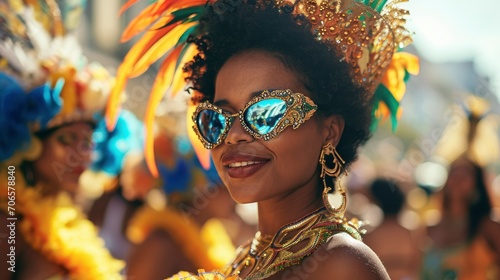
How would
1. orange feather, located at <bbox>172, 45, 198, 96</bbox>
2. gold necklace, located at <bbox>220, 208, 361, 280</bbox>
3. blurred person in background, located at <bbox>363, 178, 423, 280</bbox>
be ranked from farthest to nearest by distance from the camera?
blurred person in background, located at <bbox>363, 178, 423, 280</bbox>
orange feather, located at <bbox>172, 45, 198, 96</bbox>
gold necklace, located at <bbox>220, 208, 361, 280</bbox>

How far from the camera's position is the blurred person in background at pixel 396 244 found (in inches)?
245

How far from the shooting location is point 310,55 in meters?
2.45

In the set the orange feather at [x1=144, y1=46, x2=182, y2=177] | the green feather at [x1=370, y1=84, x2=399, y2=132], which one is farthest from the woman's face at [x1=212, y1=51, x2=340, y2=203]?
the orange feather at [x1=144, y1=46, x2=182, y2=177]

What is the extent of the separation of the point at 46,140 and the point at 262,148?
2204mm

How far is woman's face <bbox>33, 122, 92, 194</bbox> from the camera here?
162 inches

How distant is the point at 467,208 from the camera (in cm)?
607

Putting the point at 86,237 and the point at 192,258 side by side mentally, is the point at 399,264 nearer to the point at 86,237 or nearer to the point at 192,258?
the point at 192,258

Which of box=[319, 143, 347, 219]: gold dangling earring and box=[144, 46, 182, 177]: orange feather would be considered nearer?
box=[319, 143, 347, 219]: gold dangling earring

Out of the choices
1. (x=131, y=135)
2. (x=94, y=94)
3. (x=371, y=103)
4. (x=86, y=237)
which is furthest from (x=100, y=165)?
(x=371, y=103)

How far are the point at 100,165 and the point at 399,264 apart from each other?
2836 mm

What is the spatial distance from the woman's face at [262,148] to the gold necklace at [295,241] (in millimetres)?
126

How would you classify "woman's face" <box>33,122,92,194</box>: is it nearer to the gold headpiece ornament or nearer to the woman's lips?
the gold headpiece ornament

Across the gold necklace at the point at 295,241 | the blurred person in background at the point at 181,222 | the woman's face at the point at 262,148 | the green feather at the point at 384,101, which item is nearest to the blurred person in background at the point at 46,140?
the blurred person in background at the point at 181,222

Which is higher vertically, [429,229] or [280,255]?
[280,255]
